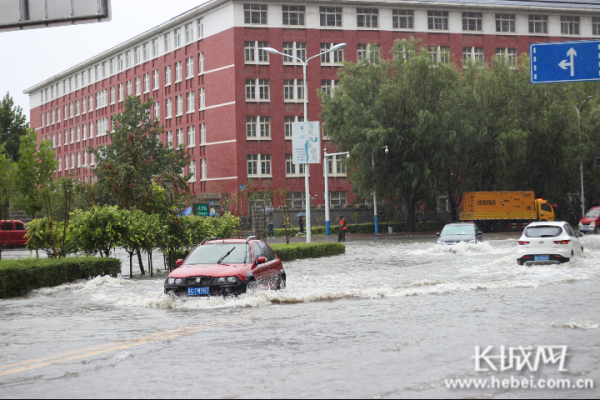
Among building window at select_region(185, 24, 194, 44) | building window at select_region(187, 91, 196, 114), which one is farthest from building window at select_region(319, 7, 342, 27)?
building window at select_region(187, 91, 196, 114)

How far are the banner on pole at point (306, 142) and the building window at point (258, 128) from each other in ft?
113

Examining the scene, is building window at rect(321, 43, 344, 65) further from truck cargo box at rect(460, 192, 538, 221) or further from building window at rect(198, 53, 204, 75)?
truck cargo box at rect(460, 192, 538, 221)

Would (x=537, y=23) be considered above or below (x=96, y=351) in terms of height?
above

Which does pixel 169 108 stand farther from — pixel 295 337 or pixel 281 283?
pixel 295 337

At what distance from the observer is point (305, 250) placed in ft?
107

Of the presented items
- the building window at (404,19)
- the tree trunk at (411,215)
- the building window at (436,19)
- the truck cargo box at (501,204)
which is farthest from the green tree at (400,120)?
the building window at (436,19)

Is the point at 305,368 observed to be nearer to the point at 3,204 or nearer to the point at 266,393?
the point at 266,393

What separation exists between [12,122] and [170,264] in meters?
57.7

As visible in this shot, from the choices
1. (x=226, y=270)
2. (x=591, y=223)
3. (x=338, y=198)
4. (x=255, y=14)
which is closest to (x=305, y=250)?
(x=226, y=270)

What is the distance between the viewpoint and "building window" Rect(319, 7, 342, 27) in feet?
228

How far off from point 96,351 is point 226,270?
17.8ft

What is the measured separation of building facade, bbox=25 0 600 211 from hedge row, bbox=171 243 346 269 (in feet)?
103

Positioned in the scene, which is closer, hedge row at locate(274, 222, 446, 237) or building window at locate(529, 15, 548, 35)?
hedge row at locate(274, 222, 446, 237)

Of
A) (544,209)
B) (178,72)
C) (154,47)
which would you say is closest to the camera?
(544,209)
